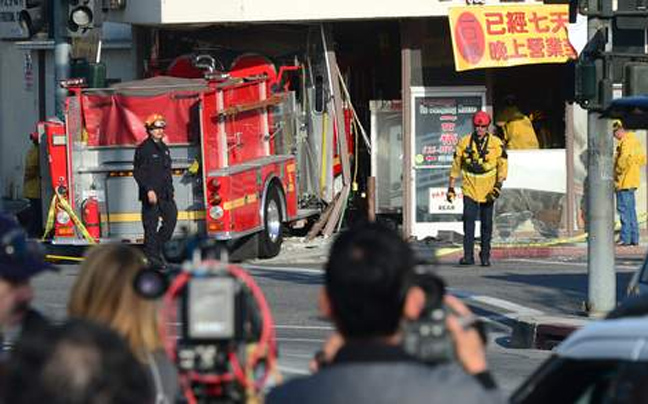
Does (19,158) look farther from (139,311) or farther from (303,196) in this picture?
(139,311)

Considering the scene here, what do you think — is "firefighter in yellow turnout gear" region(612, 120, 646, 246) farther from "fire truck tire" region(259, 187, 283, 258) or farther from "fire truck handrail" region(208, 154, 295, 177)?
"fire truck tire" region(259, 187, 283, 258)

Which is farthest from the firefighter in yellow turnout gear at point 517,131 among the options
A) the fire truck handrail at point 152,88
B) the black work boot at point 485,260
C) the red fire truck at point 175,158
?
the fire truck handrail at point 152,88

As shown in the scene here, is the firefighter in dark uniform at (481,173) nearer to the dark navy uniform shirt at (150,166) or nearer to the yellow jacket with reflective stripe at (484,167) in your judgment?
the yellow jacket with reflective stripe at (484,167)

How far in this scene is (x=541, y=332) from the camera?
14.1m

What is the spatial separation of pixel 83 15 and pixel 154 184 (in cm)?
270

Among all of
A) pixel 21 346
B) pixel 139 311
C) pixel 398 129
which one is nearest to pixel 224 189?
pixel 398 129

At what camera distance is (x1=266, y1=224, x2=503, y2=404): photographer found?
3.88m

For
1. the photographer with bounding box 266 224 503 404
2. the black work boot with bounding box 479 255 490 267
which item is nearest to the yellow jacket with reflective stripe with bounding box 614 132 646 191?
the black work boot with bounding box 479 255 490 267

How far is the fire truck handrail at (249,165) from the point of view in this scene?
20.3m

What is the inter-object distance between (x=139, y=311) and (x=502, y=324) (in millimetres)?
10650

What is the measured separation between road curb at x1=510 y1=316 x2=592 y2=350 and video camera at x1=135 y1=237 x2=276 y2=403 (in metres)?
9.39

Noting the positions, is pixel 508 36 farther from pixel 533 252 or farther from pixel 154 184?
pixel 154 184

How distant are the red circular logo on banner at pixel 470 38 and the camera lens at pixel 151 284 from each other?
1893 cm

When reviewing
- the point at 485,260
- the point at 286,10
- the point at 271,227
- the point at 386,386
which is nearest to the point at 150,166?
the point at 271,227
